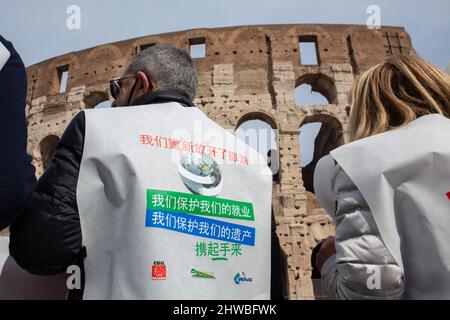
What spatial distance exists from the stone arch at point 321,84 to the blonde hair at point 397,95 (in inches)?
387

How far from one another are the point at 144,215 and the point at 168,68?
0.85 meters

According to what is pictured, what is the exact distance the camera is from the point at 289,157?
985 cm

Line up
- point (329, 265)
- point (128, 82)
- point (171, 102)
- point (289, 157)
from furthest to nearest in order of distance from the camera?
1. point (289, 157)
2. point (128, 82)
3. point (171, 102)
4. point (329, 265)

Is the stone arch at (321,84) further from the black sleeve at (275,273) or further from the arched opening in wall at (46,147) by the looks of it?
the black sleeve at (275,273)

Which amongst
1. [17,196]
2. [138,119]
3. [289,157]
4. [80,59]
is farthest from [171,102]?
[80,59]

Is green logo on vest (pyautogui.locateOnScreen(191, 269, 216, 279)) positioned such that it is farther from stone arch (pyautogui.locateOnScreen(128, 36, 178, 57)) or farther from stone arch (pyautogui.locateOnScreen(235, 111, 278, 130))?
stone arch (pyautogui.locateOnScreen(128, 36, 178, 57))

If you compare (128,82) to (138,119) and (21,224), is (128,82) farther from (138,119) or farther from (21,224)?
(21,224)

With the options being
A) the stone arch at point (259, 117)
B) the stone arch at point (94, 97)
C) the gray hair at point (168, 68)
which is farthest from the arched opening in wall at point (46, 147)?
the gray hair at point (168, 68)

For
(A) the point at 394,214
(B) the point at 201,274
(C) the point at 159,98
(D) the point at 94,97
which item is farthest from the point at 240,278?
(D) the point at 94,97

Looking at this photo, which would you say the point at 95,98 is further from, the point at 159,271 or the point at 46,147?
the point at 159,271

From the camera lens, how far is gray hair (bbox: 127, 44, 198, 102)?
1.73m

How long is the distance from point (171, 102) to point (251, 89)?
947cm

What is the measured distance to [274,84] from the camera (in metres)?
10.7

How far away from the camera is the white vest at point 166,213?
1194mm
